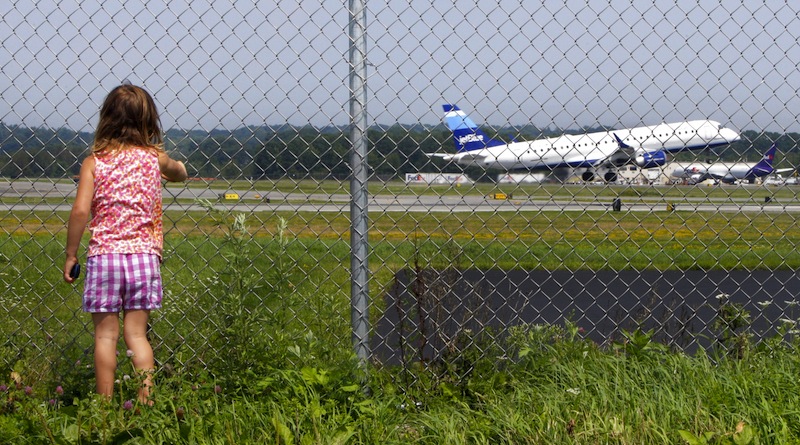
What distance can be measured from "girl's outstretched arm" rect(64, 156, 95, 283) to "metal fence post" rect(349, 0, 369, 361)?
1.12 m

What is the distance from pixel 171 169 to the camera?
12.6 ft

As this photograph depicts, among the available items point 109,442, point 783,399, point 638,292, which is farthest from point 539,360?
point 638,292

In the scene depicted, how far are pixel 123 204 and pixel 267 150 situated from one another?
75cm

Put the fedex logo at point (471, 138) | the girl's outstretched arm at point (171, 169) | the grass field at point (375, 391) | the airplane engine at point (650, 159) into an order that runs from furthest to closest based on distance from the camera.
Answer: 1. the airplane engine at point (650, 159)
2. the fedex logo at point (471, 138)
3. the girl's outstretched arm at point (171, 169)
4. the grass field at point (375, 391)

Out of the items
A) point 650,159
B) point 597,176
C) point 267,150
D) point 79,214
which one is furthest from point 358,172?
point 650,159

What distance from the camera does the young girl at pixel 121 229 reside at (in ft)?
11.7

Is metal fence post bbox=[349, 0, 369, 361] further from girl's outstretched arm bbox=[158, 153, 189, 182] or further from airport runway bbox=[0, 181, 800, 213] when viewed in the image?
girl's outstretched arm bbox=[158, 153, 189, 182]

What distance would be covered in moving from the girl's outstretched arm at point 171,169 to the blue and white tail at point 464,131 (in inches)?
49.0

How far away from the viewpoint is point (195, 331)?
170 inches

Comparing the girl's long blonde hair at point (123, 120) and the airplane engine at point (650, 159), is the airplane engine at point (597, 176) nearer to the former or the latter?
the airplane engine at point (650, 159)

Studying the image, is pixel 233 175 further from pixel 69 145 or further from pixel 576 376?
pixel 576 376

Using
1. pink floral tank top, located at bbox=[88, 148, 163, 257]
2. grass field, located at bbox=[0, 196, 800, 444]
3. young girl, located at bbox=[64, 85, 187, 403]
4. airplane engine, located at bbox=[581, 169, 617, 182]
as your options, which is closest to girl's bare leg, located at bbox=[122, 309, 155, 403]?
young girl, located at bbox=[64, 85, 187, 403]

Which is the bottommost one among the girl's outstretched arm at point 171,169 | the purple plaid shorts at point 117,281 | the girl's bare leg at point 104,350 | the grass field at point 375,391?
the grass field at point 375,391

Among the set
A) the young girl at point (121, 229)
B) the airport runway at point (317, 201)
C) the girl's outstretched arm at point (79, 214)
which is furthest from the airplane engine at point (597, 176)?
the girl's outstretched arm at point (79, 214)
